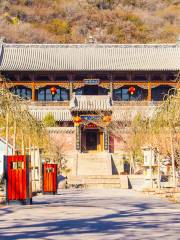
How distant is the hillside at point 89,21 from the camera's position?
353 ft

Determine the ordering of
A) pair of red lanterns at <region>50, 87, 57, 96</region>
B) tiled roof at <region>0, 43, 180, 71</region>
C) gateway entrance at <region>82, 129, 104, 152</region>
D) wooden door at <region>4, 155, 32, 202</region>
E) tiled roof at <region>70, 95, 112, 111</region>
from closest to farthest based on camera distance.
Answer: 1. wooden door at <region>4, 155, 32, 202</region>
2. tiled roof at <region>70, 95, 112, 111</region>
3. gateway entrance at <region>82, 129, 104, 152</region>
4. tiled roof at <region>0, 43, 180, 71</region>
5. pair of red lanterns at <region>50, 87, 57, 96</region>

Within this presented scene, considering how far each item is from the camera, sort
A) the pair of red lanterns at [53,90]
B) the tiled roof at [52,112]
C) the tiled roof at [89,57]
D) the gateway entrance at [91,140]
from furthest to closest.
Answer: the pair of red lanterns at [53,90]
the tiled roof at [89,57]
the tiled roof at [52,112]
the gateway entrance at [91,140]

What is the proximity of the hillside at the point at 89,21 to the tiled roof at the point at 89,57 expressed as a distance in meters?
46.3

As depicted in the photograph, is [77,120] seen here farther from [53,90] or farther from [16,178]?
[16,178]

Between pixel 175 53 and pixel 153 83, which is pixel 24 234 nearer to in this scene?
pixel 153 83

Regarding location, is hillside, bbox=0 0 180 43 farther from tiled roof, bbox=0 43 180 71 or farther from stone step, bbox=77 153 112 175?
stone step, bbox=77 153 112 175

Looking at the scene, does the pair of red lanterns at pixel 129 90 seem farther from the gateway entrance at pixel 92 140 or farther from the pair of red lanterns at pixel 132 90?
the gateway entrance at pixel 92 140

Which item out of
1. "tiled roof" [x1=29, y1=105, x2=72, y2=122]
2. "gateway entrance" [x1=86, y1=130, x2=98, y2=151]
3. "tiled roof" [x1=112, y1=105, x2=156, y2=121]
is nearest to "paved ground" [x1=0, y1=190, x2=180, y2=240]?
"tiled roof" [x1=112, y1=105, x2=156, y2=121]

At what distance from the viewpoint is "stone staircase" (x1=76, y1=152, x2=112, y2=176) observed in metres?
41.5

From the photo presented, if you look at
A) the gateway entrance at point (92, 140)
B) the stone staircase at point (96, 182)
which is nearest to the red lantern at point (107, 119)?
the gateway entrance at point (92, 140)

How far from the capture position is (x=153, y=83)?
55.5m

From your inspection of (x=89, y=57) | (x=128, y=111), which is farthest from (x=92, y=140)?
(x=89, y=57)

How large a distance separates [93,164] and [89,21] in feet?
238

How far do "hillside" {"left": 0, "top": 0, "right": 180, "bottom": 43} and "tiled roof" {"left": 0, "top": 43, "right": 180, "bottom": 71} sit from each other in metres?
46.3
